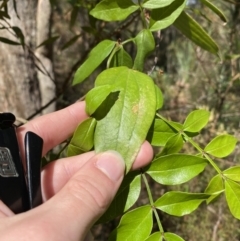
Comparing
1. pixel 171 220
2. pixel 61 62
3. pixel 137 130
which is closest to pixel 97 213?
pixel 137 130

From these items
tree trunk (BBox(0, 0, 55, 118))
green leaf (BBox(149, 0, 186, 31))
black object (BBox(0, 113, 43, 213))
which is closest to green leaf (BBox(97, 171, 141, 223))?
black object (BBox(0, 113, 43, 213))

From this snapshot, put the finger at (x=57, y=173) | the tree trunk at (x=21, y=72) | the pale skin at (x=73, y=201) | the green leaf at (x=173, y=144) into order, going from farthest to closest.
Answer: the tree trunk at (x=21, y=72), the finger at (x=57, y=173), the green leaf at (x=173, y=144), the pale skin at (x=73, y=201)

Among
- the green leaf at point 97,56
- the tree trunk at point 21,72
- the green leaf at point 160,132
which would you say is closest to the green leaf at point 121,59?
the green leaf at point 97,56

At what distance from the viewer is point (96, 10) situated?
0.76 metres

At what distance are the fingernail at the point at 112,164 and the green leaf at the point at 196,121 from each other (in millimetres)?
133

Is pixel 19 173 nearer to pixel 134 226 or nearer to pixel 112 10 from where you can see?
pixel 134 226

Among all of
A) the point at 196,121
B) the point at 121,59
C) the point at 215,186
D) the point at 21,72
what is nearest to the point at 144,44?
the point at 121,59

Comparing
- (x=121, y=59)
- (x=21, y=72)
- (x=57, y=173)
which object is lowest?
(x=21, y=72)

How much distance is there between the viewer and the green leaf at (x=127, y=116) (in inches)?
27.4

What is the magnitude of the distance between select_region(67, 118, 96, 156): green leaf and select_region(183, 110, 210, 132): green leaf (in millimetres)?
160

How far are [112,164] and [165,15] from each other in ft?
0.87

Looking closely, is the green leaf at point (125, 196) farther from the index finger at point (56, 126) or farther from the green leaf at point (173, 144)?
the index finger at point (56, 126)

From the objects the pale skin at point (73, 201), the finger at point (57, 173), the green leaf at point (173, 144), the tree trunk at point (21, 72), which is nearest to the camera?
the pale skin at point (73, 201)

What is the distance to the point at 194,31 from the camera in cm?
80
